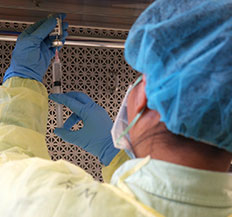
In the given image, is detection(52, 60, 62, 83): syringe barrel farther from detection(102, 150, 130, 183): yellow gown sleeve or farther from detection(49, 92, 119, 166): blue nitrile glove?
detection(102, 150, 130, 183): yellow gown sleeve

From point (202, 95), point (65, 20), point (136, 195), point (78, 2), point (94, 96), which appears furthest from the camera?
point (94, 96)

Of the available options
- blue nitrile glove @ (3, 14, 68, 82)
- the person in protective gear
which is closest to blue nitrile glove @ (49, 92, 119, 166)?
blue nitrile glove @ (3, 14, 68, 82)

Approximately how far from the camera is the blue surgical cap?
549mm

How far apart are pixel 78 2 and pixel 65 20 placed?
6.6 inches

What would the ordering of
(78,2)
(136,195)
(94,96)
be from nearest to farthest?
(136,195), (78,2), (94,96)

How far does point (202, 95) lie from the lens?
55 cm

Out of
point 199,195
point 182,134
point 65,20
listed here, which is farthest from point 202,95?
point 65,20

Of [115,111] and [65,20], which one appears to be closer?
[65,20]

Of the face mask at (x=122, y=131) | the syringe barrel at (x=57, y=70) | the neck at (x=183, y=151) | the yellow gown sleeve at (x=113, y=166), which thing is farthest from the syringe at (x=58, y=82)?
the neck at (x=183, y=151)

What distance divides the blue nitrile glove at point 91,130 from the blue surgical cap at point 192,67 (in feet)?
2.06

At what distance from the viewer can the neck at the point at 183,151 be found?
24.5 inches

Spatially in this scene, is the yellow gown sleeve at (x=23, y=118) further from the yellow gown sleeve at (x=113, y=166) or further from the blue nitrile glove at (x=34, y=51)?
the yellow gown sleeve at (x=113, y=166)

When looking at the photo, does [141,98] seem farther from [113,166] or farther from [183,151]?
[113,166]

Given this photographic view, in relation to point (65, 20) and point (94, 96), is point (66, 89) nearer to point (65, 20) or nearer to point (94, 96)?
point (94, 96)
